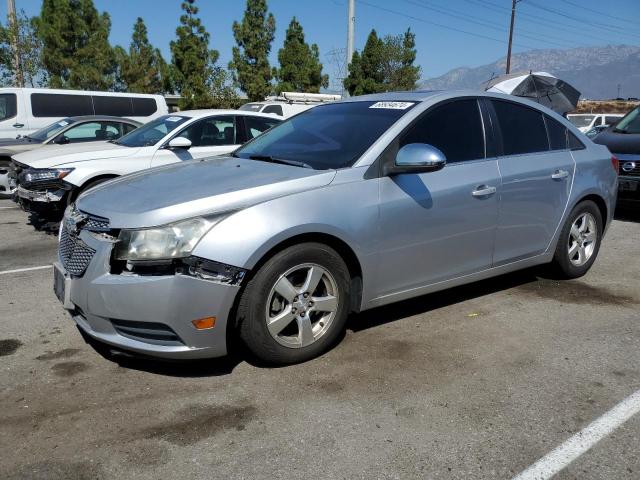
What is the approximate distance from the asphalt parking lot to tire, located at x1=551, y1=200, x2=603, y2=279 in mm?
673

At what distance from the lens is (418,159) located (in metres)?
3.63

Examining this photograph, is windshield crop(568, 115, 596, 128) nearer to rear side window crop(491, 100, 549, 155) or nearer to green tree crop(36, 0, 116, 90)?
rear side window crop(491, 100, 549, 155)

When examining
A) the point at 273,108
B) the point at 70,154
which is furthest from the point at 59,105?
the point at 70,154

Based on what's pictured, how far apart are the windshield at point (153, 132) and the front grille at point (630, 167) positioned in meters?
6.22

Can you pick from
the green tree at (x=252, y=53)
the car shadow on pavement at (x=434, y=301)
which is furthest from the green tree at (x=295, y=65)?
the car shadow on pavement at (x=434, y=301)

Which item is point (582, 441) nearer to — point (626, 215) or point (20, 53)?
point (626, 215)

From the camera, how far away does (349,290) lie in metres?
3.63

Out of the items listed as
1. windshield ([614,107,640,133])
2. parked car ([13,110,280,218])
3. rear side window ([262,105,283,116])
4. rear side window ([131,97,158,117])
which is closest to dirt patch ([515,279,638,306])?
parked car ([13,110,280,218])

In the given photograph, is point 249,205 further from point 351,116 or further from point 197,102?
point 197,102

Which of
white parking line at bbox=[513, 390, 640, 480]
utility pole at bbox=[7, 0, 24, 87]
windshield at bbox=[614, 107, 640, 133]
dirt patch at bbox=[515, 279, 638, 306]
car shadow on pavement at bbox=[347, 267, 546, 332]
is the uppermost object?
utility pole at bbox=[7, 0, 24, 87]

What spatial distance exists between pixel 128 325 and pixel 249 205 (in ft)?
3.03

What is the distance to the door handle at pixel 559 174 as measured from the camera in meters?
4.77

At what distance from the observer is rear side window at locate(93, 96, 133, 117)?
48.2 feet

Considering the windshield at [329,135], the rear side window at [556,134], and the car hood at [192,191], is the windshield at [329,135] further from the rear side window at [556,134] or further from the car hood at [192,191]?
the rear side window at [556,134]
